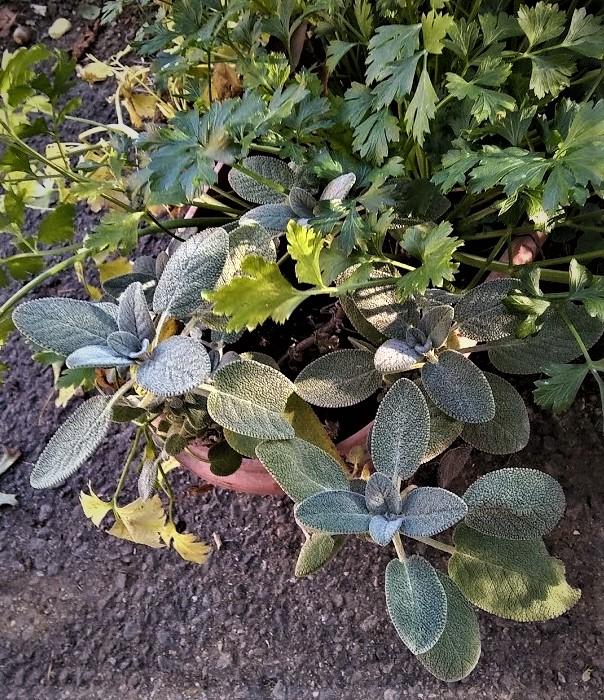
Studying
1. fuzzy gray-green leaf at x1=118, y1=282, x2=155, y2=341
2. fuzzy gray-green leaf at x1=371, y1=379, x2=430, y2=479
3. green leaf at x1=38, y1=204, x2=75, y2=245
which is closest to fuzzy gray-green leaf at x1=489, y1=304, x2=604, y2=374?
fuzzy gray-green leaf at x1=371, y1=379, x2=430, y2=479

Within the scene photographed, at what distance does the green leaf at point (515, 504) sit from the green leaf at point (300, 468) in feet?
0.42

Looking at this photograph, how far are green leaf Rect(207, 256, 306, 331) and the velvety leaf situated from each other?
10 cm

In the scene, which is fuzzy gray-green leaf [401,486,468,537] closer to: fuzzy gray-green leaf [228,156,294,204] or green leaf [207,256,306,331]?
green leaf [207,256,306,331]

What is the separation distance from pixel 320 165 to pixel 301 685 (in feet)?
2.24

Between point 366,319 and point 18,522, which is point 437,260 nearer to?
point 366,319

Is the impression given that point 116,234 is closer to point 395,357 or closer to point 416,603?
point 395,357

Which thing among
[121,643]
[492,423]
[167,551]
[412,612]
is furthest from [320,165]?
[121,643]

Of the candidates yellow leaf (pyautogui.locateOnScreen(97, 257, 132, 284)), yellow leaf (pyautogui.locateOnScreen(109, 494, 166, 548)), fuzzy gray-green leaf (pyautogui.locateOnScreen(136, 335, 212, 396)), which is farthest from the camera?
yellow leaf (pyautogui.locateOnScreen(97, 257, 132, 284))

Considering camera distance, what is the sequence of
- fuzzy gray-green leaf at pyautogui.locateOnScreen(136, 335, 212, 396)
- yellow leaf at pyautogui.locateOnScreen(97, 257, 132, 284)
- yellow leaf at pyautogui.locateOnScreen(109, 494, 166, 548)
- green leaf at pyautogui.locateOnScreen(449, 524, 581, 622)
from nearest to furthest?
1. fuzzy gray-green leaf at pyautogui.locateOnScreen(136, 335, 212, 396)
2. green leaf at pyautogui.locateOnScreen(449, 524, 581, 622)
3. yellow leaf at pyautogui.locateOnScreen(109, 494, 166, 548)
4. yellow leaf at pyautogui.locateOnScreen(97, 257, 132, 284)

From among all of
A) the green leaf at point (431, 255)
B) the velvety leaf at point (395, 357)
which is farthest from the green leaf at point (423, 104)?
the velvety leaf at point (395, 357)

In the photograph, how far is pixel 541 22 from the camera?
634 millimetres

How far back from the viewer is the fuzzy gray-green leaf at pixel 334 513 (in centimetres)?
62

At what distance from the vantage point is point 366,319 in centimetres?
72

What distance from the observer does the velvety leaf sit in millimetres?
646
